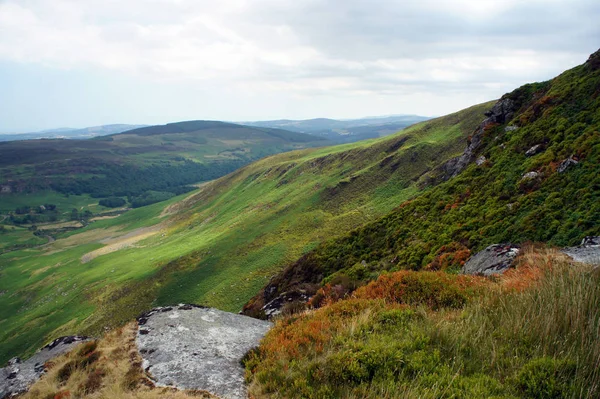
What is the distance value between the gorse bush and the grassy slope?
40997mm

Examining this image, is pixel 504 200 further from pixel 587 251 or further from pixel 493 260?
pixel 587 251

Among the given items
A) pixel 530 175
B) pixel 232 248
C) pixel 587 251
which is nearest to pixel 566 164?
pixel 530 175

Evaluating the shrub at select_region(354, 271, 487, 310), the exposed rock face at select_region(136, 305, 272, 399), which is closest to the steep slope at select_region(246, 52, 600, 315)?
the shrub at select_region(354, 271, 487, 310)

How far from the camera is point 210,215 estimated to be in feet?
391

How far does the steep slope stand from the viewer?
20.4 m

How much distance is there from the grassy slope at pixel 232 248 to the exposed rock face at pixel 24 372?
3354 cm

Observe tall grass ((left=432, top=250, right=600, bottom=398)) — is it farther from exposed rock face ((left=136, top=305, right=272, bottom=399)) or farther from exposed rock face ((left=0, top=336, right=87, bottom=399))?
exposed rock face ((left=0, top=336, right=87, bottom=399))

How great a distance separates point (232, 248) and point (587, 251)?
6349cm

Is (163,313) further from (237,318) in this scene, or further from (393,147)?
(393,147)

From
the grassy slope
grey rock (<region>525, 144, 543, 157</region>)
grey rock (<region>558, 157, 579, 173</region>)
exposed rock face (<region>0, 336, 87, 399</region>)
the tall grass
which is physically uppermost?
grey rock (<region>525, 144, 543, 157</region>)

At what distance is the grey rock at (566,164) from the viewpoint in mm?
23311

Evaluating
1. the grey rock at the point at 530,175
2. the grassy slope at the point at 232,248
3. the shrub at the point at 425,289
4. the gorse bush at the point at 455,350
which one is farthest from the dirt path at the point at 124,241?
the gorse bush at the point at 455,350

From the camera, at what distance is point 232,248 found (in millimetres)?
71312

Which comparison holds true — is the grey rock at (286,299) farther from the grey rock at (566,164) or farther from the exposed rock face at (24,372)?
the grey rock at (566,164)
